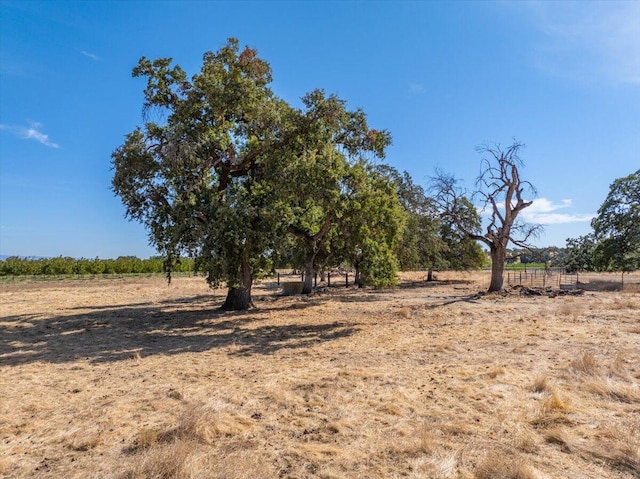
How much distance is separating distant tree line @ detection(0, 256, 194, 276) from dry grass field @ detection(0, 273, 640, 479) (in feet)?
124

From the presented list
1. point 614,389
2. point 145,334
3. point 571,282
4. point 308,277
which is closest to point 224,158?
point 145,334

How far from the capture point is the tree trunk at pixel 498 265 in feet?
86.6

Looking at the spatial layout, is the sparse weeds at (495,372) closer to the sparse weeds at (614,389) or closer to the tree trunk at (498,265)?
the sparse weeds at (614,389)

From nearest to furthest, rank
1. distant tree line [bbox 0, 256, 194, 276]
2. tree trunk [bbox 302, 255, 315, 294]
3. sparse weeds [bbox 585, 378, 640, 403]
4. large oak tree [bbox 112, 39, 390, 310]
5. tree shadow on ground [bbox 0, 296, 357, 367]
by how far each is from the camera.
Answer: sparse weeds [bbox 585, 378, 640, 403]
tree shadow on ground [bbox 0, 296, 357, 367]
large oak tree [bbox 112, 39, 390, 310]
tree trunk [bbox 302, 255, 315, 294]
distant tree line [bbox 0, 256, 194, 276]

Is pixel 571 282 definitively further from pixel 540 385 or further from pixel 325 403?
pixel 325 403

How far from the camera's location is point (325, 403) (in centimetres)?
611

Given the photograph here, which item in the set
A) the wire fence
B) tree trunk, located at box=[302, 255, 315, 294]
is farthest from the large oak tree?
the wire fence

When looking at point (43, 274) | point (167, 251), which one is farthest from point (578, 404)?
point (43, 274)

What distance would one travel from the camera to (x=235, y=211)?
1388 cm

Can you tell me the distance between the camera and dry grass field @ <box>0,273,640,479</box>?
13.9 ft

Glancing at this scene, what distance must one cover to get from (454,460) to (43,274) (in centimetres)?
6099

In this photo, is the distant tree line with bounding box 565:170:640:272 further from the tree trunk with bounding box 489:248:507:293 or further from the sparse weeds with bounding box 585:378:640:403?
the sparse weeds with bounding box 585:378:640:403

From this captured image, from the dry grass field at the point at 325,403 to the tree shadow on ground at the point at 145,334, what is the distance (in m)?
A: 0.13

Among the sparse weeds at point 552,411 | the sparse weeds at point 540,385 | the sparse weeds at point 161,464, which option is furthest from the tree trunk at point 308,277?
the sparse weeds at point 161,464
